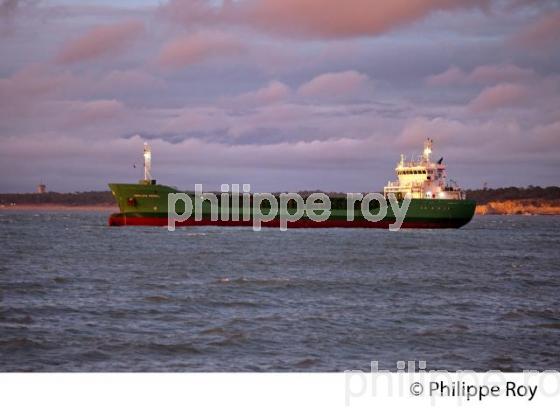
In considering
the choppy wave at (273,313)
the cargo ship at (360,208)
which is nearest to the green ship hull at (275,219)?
the cargo ship at (360,208)

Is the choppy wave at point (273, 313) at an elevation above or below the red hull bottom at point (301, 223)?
below

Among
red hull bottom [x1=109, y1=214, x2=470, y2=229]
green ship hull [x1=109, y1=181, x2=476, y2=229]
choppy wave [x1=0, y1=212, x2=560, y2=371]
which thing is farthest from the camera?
red hull bottom [x1=109, y1=214, x2=470, y2=229]

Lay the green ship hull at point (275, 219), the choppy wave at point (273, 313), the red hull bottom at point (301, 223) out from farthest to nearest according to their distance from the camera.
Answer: the red hull bottom at point (301, 223), the green ship hull at point (275, 219), the choppy wave at point (273, 313)

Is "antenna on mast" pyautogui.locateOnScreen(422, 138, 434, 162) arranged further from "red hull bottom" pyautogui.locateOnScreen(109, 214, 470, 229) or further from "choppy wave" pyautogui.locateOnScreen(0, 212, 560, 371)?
"choppy wave" pyautogui.locateOnScreen(0, 212, 560, 371)

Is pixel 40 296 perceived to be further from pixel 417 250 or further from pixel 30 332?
pixel 417 250

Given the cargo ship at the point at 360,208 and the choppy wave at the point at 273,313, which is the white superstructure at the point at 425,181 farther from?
the choppy wave at the point at 273,313

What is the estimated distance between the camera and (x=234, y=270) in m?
26.7

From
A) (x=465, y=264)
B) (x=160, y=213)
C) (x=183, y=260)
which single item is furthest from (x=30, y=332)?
(x=160, y=213)

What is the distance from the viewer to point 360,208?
5778cm

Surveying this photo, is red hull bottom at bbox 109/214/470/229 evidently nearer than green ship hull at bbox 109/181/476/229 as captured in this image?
No

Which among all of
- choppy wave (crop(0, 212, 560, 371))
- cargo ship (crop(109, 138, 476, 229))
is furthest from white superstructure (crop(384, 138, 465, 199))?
choppy wave (crop(0, 212, 560, 371))

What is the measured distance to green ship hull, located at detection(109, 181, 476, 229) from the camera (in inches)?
2026

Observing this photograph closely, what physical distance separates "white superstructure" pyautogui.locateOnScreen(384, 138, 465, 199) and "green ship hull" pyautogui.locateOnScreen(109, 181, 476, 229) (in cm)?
207

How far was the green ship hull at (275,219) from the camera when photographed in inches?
2026
